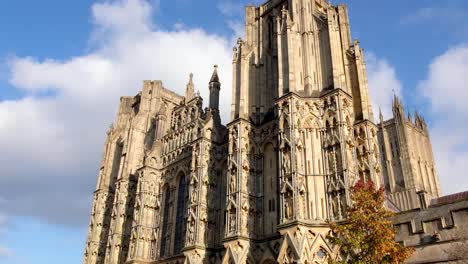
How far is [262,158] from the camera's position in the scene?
27.8m

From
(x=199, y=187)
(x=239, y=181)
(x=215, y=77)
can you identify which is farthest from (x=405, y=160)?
(x=239, y=181)

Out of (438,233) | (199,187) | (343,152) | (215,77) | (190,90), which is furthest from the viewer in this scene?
(190,90)

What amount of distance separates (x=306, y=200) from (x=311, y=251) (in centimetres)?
280

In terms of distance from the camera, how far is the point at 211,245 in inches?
1118

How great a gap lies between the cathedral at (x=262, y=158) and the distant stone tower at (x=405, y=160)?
19604 mm

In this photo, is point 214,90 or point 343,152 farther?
point 214,90

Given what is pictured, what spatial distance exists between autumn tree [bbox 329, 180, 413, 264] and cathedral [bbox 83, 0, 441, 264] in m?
4.79

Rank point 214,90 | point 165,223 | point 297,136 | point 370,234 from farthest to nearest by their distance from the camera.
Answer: point 214,90, point 165,223, point 297,136, point 370,234

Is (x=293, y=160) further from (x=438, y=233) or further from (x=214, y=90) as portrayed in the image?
(x=214, y=90)

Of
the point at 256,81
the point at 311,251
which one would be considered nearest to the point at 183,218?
the point at 256,81

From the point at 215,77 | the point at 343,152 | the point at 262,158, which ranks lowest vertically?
the point at 343,152

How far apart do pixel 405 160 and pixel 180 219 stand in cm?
3555

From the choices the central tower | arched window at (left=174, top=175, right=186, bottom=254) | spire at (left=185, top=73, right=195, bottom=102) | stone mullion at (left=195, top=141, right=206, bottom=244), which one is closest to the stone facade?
the central tower

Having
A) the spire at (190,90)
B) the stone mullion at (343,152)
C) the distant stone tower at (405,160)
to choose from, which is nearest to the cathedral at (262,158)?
the stone mullion at (343,152)
